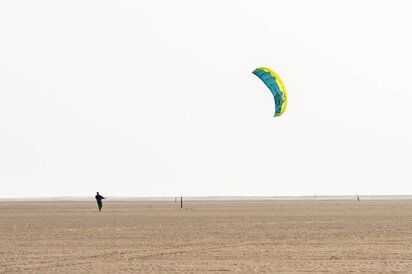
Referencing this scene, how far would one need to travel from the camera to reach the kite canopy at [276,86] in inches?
1458

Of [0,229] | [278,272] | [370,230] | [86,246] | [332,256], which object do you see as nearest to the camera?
[278,272]

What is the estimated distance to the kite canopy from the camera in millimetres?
37031

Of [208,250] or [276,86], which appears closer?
[208,250]

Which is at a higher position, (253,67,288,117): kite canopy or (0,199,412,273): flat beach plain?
(253,67,288,117): kite canopy

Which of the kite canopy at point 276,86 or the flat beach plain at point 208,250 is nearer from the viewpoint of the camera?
the flat beach plain at point 208,250

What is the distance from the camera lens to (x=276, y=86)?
3750 cm

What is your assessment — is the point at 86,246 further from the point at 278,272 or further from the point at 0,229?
the point at 0,229

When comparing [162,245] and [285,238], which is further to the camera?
[285,238]

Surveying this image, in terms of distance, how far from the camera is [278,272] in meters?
16.1

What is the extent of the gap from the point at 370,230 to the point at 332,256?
10690mm

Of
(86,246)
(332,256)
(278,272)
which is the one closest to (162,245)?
(86,246)

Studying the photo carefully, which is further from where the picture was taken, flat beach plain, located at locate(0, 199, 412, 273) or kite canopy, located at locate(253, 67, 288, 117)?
kite canopy, located at locate(253, 67, 288, 117)

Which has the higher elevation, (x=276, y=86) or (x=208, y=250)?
(x=276, y=86)

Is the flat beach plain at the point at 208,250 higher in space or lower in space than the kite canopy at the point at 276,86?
lower
